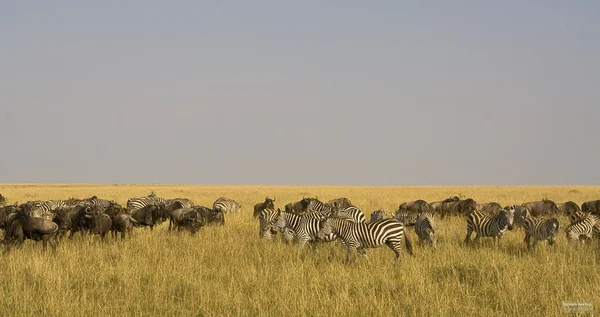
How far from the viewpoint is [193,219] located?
2147 cm

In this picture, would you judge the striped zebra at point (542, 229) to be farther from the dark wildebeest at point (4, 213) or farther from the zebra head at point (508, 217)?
the dark wildebeest at point (4, 213)

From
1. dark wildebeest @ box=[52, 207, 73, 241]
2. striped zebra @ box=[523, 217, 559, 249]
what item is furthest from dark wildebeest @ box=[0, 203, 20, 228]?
striped zebra @ box=[523, 217, 559, 249]

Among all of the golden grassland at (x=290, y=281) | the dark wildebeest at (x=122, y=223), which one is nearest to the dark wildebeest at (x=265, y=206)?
the dark wildebeest at (x=122, y=223)

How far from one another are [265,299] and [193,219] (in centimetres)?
1138

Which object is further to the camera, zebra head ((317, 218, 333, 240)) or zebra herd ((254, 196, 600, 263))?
zebra head ((317, 218, 333, 240))

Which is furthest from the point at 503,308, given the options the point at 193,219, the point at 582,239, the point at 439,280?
the point at 193,219

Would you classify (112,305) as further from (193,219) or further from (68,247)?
(193,219)

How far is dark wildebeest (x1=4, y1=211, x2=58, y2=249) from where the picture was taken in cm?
1617

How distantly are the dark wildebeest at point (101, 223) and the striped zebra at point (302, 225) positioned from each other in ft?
18.8

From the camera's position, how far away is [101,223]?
1875cm

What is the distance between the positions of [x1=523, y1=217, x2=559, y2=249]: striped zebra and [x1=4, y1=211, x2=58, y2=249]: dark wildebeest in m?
14.2

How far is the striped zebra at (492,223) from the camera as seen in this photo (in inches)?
671

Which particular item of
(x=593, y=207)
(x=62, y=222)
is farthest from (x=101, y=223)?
(x=593, y=207)

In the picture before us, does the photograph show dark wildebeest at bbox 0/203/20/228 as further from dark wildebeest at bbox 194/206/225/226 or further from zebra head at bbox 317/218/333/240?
zebra head at bbox 317/218/333/240
